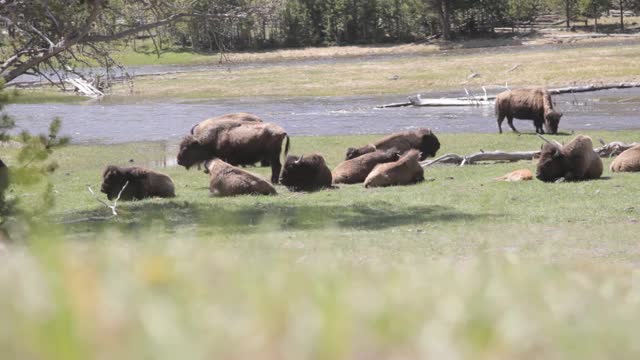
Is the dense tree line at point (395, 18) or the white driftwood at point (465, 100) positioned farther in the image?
the dense tree line at point (395, 18)

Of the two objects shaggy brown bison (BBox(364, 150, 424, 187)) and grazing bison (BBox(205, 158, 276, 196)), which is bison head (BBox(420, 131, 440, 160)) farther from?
grazing bison (BBox(205, 158, 276, 196))

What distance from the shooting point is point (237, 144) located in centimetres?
2203

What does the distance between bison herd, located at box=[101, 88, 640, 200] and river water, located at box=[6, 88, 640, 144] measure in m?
10.5

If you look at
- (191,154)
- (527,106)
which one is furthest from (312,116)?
(191,154)

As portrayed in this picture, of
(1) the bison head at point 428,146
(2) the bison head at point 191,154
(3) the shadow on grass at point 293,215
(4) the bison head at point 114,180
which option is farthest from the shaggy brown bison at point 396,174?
(1) the bison head at point 428,146

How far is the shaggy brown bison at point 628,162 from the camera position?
20.0 meters

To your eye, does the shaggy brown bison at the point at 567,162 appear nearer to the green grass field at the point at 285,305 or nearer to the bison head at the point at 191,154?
the bison head at the point at 191,154

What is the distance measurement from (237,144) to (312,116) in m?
21.4

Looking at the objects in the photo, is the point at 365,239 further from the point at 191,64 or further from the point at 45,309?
the point at 191,64

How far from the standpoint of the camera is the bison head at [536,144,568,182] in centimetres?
1903

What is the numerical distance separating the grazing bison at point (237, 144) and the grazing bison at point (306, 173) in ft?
5.09

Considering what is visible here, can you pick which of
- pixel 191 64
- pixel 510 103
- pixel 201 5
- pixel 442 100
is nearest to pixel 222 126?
pixel 201 5

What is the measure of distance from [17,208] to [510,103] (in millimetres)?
23662

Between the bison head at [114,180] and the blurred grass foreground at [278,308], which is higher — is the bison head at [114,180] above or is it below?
below
